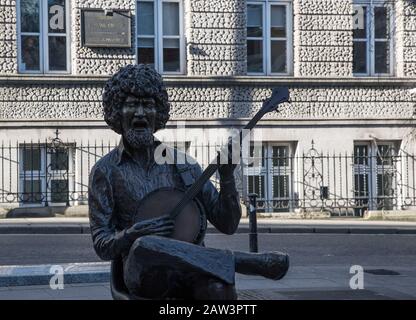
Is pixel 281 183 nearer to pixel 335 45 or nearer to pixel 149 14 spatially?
pixel 335 45

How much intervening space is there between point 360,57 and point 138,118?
64.9 feet

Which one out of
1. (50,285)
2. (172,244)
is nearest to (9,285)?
(50,285)

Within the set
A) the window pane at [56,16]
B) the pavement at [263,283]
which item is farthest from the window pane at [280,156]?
the pavement at [263,283]

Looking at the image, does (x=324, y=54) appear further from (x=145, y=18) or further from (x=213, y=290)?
(x=213, y=290)

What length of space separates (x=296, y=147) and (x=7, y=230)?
8.36 m

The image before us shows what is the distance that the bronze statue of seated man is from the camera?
3.85 m

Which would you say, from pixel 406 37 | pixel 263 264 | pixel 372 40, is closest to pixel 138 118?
pixel 263 264

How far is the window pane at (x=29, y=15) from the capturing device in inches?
834

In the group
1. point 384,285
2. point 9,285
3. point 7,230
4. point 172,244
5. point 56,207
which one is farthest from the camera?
point 56,207

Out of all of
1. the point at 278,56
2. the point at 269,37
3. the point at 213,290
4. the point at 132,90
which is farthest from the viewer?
the point at 278,56

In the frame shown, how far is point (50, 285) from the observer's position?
8734 millimetres

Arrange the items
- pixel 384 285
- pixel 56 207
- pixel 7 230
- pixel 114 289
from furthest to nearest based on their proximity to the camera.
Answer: pixel 56 207 → pixel 7 230 → pixel 384 285 → pixel 114 289

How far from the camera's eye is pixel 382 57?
23.5 m

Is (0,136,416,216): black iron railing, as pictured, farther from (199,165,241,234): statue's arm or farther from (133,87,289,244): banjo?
(133,87,289,244): banjo
